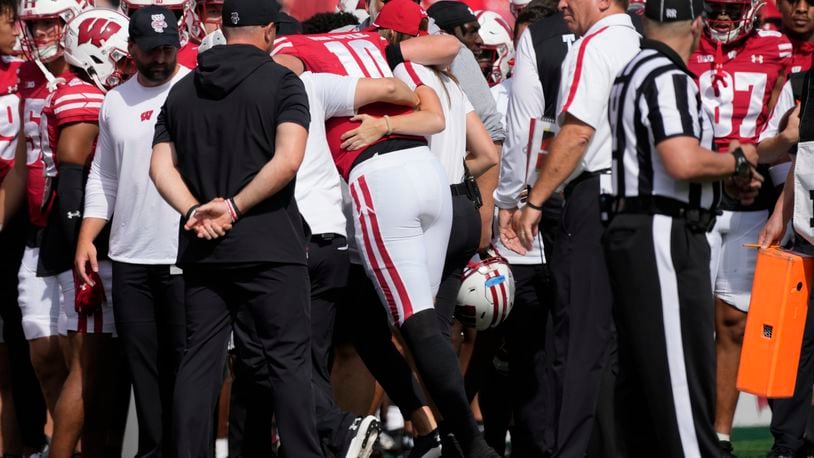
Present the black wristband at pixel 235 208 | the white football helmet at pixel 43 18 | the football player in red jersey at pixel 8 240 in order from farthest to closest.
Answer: the football player in red jersey at pixel 8 240 < the white football helmet at pixel 43 18 < the black wristband at pixel 235 208

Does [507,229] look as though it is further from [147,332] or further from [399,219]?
[147,332]

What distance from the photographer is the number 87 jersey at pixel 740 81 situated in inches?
300

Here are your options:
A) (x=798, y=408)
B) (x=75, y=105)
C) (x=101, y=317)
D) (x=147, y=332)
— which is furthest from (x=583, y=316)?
(x=75, y=105)

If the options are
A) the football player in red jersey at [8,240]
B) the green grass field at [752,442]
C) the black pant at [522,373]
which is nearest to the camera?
the black pant at [522,373]

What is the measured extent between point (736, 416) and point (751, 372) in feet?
9.62

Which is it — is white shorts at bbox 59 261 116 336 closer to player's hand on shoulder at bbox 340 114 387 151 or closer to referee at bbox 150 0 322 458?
referee at bbox 150 0 322 458

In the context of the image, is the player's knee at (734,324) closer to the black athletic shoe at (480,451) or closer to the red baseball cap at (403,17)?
the black athletic shoe at (480,451)

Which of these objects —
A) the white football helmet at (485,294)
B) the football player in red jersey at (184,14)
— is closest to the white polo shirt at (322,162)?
the white football helmet at (485,294)

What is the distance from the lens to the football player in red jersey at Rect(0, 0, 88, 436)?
7266mm

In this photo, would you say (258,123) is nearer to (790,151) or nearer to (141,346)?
(141,346)

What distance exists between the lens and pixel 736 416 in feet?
29.4

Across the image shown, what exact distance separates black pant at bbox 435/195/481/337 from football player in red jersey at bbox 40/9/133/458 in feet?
4.96


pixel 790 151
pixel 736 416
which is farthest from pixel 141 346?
pixel 736 416

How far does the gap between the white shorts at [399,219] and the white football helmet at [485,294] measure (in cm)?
62
